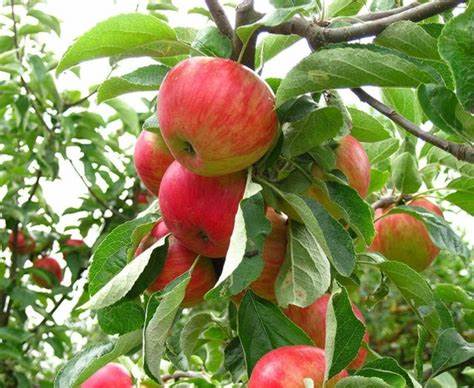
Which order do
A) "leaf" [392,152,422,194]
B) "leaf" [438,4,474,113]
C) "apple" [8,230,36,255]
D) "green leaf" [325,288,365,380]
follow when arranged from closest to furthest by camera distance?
"leaf" [438,4,474,113], "green leaf" [325,288,365,380], "leaf" [392,152,422,194], "apple" [8,230,36,255]

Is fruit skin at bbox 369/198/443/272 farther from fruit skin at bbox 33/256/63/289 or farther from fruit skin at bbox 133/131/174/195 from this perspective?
fruit skin at bbox 33/256/63/289

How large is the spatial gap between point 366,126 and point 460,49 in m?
0.37

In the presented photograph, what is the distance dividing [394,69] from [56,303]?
1.90 meters

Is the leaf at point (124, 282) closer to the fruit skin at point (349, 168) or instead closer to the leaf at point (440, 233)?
the fruit skin at point (349, 168)

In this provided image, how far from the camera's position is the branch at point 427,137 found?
2.62 feet

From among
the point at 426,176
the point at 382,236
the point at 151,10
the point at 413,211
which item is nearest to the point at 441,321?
the point at 413,211

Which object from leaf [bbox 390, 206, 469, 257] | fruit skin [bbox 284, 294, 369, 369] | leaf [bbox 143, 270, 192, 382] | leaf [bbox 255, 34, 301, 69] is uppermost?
leaf [bbox 255, 34, 301, 69]

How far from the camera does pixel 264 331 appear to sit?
0.89m

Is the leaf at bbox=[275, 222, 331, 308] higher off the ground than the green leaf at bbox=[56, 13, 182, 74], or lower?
lower

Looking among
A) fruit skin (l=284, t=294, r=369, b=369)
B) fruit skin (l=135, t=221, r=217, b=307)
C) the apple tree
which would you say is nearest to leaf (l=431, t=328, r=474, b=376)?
the apple tree

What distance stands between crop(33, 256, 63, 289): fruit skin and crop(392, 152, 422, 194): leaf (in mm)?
1556

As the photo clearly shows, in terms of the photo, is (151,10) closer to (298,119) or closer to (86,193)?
(86,193)

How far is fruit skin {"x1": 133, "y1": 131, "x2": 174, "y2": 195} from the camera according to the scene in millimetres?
989

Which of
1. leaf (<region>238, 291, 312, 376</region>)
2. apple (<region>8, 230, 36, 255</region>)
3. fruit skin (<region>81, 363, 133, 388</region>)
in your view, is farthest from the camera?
apple (<region>8, 230, 36, 255</region>)
